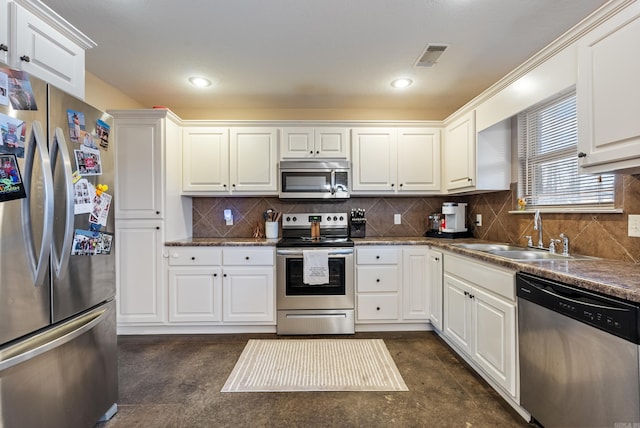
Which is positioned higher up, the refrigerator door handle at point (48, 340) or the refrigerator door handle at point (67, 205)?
the refrigerator door handle at point (67, 205)

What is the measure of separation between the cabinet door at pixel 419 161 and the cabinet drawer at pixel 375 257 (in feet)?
2.73

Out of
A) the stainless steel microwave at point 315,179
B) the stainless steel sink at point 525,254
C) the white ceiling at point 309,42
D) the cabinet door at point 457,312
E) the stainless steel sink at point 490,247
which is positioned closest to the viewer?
the white ceiling at point 309,42

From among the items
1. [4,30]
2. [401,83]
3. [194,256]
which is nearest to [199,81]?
[4,30]

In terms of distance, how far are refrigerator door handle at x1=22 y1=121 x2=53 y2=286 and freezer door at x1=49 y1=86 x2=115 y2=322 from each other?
0.05 metres

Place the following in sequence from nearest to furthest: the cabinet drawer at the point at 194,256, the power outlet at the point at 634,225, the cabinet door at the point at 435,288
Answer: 1. the power outlet at the point at 634,225
2. the cabinet door at the point at 435,288
3. the cabinet drawer at the point at 194,256

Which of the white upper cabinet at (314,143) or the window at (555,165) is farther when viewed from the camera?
the white upper cabinet at (314,143)

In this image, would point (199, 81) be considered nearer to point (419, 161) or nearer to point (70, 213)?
point (70, 213)

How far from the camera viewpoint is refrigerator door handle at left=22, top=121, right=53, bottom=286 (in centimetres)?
117

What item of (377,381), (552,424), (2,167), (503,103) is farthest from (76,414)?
(503,103)

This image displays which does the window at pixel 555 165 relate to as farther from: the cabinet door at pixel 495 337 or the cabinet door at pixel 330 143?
the cabinet door at pixel 330 143

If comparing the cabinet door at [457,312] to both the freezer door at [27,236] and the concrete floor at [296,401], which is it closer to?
the concrete floor at [296,401]

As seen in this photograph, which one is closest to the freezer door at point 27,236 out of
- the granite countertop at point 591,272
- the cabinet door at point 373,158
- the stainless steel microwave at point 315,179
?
the stainless steel microwave at point 315,179

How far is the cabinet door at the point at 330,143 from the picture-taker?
124 inches

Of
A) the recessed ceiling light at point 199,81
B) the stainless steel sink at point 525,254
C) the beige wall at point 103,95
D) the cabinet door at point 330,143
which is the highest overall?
the recessed ceiling light at point 199,81
